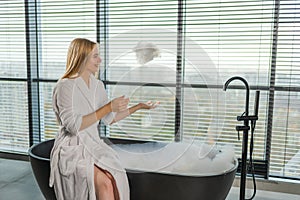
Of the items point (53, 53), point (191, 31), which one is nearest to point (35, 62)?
point (53, 53)

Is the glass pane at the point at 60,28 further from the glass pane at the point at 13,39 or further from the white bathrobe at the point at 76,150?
the white bathrobe at the point at 76,150

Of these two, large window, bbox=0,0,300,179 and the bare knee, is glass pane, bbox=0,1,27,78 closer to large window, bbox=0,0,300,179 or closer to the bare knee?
large window, bbox=0,0,300,179

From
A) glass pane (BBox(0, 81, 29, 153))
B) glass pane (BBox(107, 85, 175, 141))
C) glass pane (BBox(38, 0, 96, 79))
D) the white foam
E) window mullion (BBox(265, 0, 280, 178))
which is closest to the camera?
glass pane (BBox(107, 85, 175, 141))

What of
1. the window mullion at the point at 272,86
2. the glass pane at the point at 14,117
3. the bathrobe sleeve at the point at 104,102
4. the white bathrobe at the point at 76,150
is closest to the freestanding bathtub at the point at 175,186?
the white bathrobe at the point at 76,150

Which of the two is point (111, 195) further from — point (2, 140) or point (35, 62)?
point (2, 140)

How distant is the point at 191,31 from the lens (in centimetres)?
304

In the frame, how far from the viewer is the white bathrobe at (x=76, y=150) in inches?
80.6

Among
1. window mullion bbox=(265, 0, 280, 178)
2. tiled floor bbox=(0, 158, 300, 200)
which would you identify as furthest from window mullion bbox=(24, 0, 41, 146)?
window mullion bbox=(265, 0, 280, 178)

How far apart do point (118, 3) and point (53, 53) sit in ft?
2.94

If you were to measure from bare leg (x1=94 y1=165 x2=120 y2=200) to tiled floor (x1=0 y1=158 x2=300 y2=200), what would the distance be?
0.90m

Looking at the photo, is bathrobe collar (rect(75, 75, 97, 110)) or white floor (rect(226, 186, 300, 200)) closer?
bathrobe collar (rect(75, 75, 97, 110))

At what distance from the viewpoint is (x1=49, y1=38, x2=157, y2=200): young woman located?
2.05 meters

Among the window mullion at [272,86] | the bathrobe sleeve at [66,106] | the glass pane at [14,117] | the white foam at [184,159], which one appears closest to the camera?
the bathrobe sleeve at [66,106]

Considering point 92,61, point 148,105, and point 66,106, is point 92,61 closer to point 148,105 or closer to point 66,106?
point 66,106
